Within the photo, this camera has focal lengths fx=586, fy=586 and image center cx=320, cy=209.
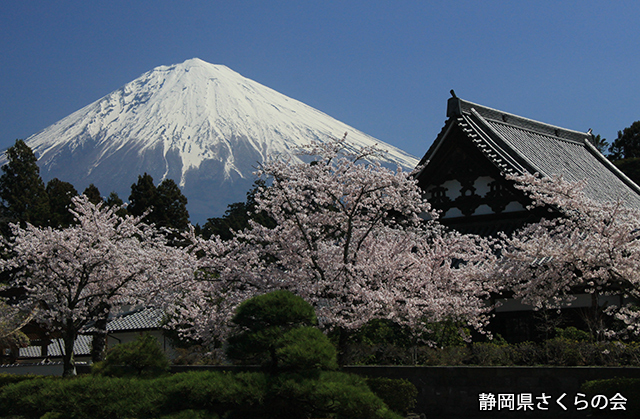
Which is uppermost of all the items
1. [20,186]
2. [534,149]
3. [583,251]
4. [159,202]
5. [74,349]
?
[20,186]

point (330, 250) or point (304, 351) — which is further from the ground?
point (330, 250)

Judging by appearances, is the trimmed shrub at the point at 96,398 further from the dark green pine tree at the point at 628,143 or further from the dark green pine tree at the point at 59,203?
the dark green pine tree at the point at 628,143

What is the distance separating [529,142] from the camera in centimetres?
2359

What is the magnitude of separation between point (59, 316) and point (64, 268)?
1.86 metres

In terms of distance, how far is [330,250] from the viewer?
1313cm

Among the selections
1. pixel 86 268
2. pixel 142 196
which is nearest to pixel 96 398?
pixel 86 268

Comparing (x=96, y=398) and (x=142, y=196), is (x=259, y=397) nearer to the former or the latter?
(x=96, y=398)

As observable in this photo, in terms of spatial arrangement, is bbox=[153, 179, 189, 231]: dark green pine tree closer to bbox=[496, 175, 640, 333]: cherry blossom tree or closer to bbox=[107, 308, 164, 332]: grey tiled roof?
bbox=[107, 308, 164, 332]: grey tiled roof

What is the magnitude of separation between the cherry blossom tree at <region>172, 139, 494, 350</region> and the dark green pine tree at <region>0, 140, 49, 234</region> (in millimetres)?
44303

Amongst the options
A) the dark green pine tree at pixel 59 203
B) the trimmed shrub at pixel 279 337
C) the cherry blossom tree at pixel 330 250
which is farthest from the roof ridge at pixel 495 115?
the dark green pine tree at pixel 59 203

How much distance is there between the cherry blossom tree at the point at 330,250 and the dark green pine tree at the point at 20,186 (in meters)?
44.3

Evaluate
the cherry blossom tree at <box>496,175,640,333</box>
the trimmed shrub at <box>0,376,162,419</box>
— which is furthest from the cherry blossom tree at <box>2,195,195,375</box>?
the cherry blossom tree at <box>496,175,640,333</box>

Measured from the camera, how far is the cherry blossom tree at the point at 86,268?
18031 millimetres

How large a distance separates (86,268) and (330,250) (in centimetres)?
900
